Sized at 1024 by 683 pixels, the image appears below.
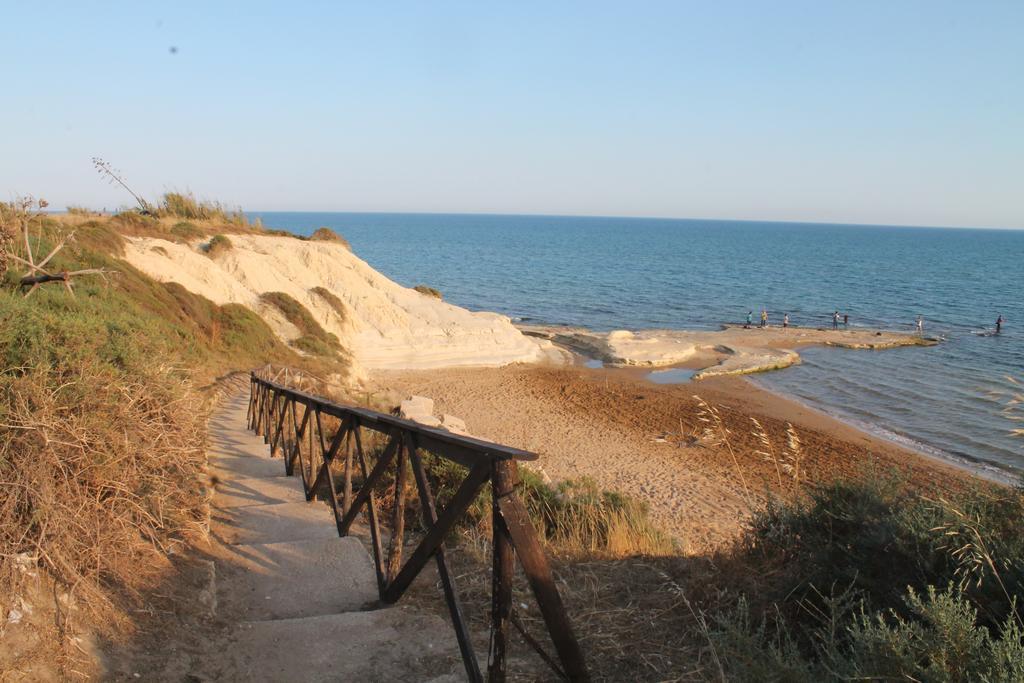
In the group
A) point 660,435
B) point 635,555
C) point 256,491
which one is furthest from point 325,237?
point 635,555

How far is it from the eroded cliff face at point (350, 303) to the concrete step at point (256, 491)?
671 inches

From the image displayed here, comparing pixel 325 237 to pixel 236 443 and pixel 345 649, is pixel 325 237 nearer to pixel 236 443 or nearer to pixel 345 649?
pixel 236 443

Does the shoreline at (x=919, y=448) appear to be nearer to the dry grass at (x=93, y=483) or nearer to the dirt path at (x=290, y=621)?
the dirt path at (x=290, y=621)

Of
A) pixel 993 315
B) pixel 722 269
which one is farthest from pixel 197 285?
pixel 722 269

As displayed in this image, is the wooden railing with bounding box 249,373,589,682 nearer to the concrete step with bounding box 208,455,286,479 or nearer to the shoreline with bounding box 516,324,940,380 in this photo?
the concrete step with bounding box 208,455,286,479

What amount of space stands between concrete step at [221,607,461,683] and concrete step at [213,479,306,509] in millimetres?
2845

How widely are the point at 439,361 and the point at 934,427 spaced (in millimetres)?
18633

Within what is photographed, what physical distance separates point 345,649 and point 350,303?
26673 mm

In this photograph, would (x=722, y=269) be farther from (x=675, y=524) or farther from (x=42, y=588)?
(x=42, y=588)

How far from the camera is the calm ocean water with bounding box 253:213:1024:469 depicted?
1000 inches

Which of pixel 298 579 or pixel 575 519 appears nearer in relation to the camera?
pixel 298 579

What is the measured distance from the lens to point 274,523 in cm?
659

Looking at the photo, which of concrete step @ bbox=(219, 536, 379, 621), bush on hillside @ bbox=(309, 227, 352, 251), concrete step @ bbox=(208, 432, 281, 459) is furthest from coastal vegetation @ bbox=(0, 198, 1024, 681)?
bush on hillside @ bbox=(309, 227, 352, 251)

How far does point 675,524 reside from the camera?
47.4ft
